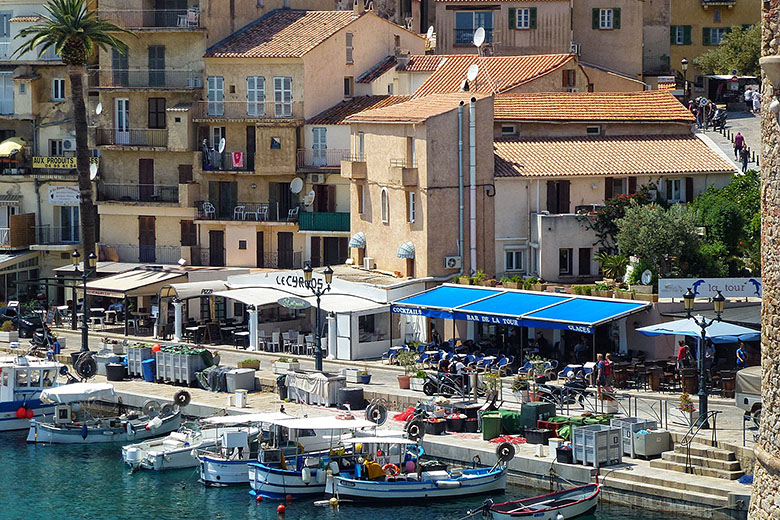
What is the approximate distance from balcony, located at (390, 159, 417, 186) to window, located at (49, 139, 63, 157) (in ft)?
75.0

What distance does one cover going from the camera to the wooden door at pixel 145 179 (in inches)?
2963

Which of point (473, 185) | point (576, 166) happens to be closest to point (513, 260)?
point (473, 185)

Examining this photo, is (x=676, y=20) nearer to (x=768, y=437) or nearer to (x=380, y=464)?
(x=380, y=464)

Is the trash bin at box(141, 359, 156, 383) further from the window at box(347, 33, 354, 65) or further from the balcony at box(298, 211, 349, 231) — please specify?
the window at box(347, 33, 354, 65)

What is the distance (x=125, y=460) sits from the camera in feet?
164

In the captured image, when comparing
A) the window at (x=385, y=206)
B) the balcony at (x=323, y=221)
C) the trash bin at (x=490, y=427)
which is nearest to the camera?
the trash bin at (x=490, y=427)

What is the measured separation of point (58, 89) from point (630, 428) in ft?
139

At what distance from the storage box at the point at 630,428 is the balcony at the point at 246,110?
30.2 m

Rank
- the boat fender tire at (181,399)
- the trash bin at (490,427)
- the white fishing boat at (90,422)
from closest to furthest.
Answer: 1. the trash bin at (490,427)
2. the white fishing boat at (90,422)
3. the boat fender tire at (181,399)

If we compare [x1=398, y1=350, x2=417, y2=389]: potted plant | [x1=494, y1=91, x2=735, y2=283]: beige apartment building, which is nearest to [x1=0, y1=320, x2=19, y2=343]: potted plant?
[x1=398, y1=350, x2=417, y2=389]: potted plant

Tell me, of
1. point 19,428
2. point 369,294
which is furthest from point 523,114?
point 19,428

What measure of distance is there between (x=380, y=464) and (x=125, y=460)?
8940mm

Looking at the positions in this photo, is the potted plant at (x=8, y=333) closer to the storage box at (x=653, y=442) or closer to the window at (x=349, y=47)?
the window at (x=349, y=47)

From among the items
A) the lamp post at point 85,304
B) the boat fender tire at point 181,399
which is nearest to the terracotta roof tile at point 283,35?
the lamp post at point 85,304
